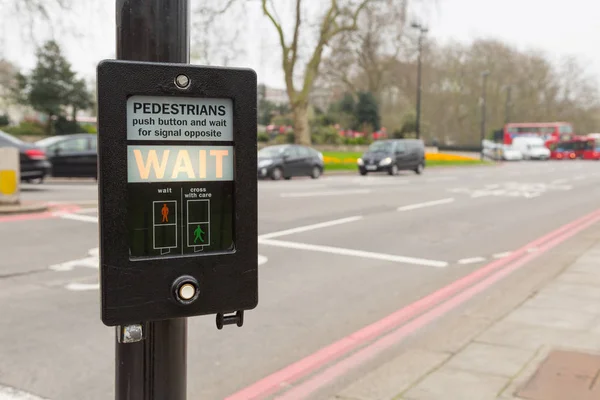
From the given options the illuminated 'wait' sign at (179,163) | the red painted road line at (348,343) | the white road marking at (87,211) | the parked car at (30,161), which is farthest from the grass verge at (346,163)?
the illuminated 'wait' sign at (179,163)

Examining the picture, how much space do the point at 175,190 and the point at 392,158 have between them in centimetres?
2930

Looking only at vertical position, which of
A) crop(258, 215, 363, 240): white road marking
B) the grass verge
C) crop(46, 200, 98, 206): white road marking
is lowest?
crop(258, 215, 363, 240): white road marking

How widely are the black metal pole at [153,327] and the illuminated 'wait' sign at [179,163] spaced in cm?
33

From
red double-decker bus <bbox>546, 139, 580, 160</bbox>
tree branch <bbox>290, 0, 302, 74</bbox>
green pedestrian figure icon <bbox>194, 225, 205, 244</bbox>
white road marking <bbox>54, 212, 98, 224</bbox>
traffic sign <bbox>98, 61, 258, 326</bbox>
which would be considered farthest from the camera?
red double-decker bus <bbox>546, 139, 580, 160</bbox>

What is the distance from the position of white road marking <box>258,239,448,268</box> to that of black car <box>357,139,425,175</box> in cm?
2099

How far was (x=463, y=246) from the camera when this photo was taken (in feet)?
34.8

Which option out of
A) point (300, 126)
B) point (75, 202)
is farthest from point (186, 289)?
point (300, 126)

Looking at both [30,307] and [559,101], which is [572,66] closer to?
[559,101]

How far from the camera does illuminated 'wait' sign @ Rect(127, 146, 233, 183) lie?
2086mm

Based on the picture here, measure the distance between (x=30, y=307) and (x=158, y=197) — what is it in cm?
463

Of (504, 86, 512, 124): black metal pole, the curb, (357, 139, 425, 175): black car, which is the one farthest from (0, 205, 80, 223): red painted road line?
(504, 86, 512, 124): black metal pole

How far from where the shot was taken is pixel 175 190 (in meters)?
2.13

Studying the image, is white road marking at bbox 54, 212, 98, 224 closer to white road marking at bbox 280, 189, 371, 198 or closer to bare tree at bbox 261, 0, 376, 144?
white road marking at bbox 280, 189, 371, 198

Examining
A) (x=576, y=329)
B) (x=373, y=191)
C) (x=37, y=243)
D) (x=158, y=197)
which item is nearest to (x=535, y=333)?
(x=576, y=329)
